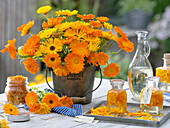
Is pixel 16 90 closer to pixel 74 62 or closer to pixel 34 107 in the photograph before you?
pixel 34 107

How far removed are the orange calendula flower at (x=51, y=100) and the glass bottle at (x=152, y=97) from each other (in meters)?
0.34

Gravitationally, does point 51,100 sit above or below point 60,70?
below

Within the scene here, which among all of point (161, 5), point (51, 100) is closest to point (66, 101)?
point (51, 100)

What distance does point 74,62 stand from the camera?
1.53m

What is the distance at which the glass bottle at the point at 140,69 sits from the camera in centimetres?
170

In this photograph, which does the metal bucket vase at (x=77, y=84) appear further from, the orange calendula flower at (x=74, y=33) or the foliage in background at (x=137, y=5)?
the foliage in background at (x=137, y=5)

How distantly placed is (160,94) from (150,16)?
496 centimetres

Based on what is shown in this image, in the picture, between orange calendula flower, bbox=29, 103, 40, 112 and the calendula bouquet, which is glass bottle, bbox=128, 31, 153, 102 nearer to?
the calendula bouquet

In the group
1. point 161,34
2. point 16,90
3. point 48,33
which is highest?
point 161,34

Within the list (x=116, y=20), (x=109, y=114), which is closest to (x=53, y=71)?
(x=109, y=114)

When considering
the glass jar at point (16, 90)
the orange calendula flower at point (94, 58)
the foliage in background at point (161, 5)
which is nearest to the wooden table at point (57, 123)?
the glass jar at point (16, 90)

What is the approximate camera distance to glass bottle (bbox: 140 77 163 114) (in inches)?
56.7

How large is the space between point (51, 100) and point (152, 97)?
398mm

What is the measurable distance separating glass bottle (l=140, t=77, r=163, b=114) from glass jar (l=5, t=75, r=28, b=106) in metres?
0.49
